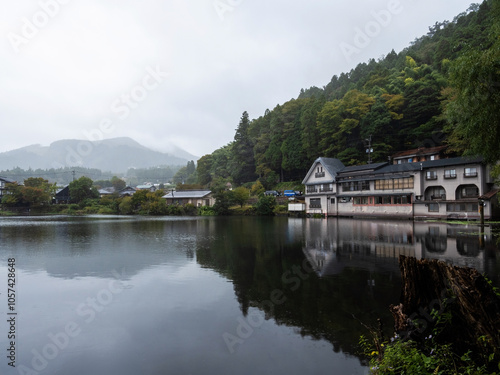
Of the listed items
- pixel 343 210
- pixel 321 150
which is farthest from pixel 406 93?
pixel 343 210

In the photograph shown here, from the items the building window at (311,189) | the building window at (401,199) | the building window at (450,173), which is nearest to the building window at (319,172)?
the building window at (311,189)

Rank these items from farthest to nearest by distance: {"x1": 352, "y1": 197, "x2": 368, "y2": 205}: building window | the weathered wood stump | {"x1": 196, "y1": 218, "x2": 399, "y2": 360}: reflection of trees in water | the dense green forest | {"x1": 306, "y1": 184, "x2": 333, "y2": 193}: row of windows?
{"x1": 306, "y1": 184, "x2": 333, "y2": 193}: row of windows → the dense green forest → {"x1": 352, "y1": 197, "x2": 368, "y2": 205}: building window → {"x1": 196, "y1": 218, "x2": 399, "y2": 360}: reflection of trees in water → the weathered wood stump

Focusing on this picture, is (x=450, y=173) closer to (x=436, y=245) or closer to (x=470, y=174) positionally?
(x=470, y=174)

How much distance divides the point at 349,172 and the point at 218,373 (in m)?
39.5

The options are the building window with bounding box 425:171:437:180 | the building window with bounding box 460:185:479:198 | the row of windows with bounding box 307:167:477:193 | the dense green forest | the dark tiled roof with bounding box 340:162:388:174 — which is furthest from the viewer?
the dense green forest

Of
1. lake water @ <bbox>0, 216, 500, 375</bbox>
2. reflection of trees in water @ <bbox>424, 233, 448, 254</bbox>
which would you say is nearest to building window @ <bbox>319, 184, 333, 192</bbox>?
reflection of trees in water @ <bbox>424, 233, 448, 254</bbox>

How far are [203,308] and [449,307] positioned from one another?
5.34m

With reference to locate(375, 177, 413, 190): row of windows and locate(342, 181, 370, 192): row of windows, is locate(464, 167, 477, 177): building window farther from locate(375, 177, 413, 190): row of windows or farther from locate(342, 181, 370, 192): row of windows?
locate(342, 181, 370, 192): row of windows

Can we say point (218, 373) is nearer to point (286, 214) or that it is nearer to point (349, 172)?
point (349, 172)

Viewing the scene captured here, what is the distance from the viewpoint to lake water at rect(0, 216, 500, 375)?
5.30m

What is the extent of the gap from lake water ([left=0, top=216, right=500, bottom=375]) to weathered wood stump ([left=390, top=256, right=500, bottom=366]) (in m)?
1.21

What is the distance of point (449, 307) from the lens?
4.47 metres

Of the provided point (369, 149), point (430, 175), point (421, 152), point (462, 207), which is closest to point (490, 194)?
point (462, 207)

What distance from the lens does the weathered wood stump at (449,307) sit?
393 centimetres
